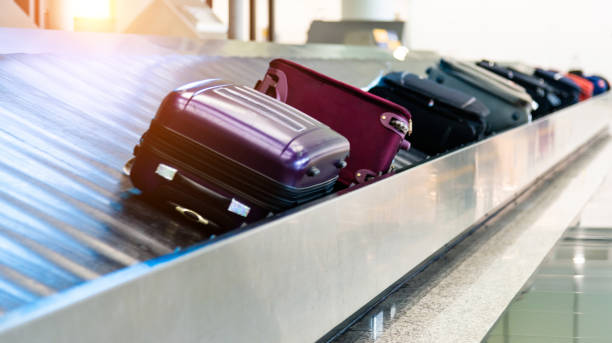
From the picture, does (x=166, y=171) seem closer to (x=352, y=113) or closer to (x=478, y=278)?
(x=352, y=113)

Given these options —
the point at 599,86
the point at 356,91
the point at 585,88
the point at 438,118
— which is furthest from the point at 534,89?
the point at 356,91

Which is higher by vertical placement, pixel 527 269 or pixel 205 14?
pixel 205 14

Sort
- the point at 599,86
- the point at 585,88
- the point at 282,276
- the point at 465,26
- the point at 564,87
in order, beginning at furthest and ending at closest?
the point at 465,26
the point at 599,86
the point at 585,88
the point at 564,87
the point at 282,276

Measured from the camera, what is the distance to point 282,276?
78.0 inches

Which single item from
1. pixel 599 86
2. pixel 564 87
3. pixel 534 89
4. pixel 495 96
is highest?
pixel 495 96

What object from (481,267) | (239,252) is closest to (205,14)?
(481,267)

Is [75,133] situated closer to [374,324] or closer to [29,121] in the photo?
[29,121]

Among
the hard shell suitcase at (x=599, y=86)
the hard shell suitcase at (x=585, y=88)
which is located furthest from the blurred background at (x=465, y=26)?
the hard shell suitcase at (x=585, y=88)

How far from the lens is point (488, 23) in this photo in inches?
843

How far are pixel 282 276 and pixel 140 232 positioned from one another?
0.47 metres

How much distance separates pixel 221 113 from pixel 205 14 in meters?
8.59

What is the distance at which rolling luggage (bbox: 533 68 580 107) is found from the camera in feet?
28.1

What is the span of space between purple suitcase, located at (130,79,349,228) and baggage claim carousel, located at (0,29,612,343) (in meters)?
0.11

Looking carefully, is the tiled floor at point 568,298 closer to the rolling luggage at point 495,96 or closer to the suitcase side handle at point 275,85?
the rolling luggage at point 495,96
